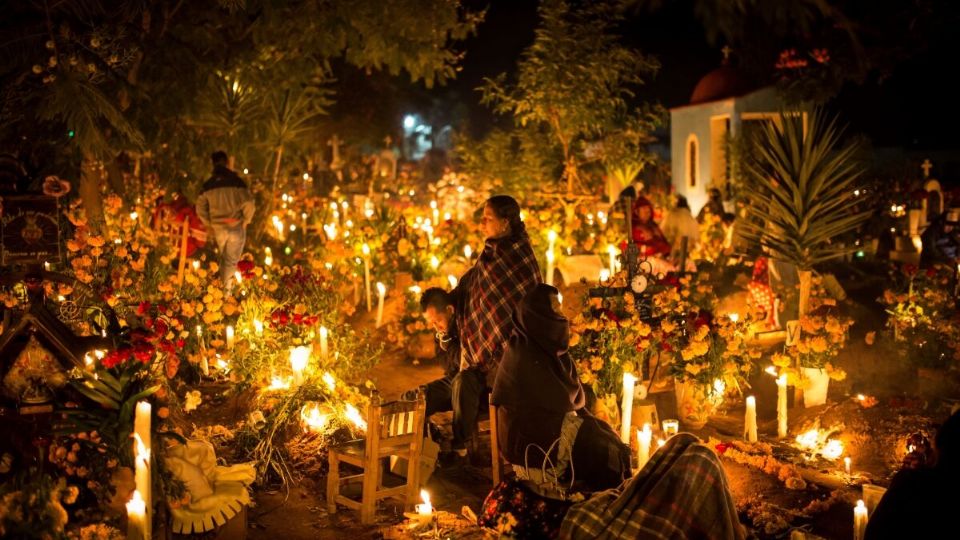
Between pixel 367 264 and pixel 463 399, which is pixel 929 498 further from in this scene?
pixel 367 264

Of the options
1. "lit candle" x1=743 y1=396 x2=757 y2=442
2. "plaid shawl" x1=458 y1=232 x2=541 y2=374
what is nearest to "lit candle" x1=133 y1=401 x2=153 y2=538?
"plaid shawl" x1=458 y1=232 x2=541 y2=374

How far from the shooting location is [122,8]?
33.1 ft

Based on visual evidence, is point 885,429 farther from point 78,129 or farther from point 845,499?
point 78,129

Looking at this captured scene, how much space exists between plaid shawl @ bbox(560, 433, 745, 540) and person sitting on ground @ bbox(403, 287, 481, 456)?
1.80 metres

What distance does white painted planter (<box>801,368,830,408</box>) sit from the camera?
797cm

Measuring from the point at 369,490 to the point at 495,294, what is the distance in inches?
61.9

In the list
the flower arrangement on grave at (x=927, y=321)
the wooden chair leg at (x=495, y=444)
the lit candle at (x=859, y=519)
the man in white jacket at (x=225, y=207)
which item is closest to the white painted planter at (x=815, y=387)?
the flower arrangement on grave at (x=927, y=321)

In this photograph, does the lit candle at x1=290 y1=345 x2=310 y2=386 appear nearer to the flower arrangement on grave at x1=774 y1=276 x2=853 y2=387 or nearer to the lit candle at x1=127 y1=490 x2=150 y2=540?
the lit candle at x1=127 y1=490 x2=150 y2=540

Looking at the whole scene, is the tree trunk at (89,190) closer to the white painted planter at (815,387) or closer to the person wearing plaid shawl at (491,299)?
the person wearing plaid shawl at (491,299)

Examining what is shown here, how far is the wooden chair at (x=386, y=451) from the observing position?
597cm

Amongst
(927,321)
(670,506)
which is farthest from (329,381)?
(927,321)

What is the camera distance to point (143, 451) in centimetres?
498

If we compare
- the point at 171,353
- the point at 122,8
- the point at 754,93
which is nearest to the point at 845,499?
the point at 171,353

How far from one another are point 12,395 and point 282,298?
149 inches
